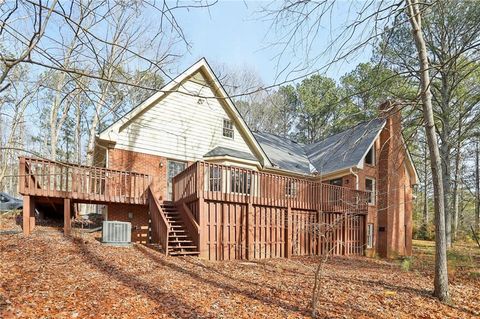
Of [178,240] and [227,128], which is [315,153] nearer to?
[227,128]

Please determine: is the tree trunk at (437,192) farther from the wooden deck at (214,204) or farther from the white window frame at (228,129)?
the white window frame at (228,129)

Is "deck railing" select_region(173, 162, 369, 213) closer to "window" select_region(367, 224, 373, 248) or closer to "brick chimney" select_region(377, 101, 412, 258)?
"window" select_region(367, 224, 373, 248)

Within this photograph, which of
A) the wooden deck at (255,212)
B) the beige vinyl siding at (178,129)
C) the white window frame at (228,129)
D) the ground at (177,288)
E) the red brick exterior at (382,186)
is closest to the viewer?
the ground at (177,288)

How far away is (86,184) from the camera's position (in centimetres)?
1076

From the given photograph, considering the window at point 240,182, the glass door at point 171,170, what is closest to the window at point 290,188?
the window at point 240,182

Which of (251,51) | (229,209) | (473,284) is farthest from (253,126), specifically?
(251,51)

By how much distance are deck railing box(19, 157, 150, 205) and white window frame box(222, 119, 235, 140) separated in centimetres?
466

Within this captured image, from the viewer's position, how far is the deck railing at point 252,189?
10.3 metres

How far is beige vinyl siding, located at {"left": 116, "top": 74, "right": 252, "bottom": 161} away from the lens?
12.9 metres

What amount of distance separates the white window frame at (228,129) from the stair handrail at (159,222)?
4892 millimetres

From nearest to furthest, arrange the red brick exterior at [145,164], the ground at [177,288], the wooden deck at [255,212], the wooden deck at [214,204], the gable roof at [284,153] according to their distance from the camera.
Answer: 1. the ground at [177,288]
2. the wooden deck at [214,204]
3. the wooden deck at [255,212]
4. the red brick exterior at [145,164]
5. the gable roof at [284,153]

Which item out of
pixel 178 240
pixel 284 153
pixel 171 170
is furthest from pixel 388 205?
pixel 178 240

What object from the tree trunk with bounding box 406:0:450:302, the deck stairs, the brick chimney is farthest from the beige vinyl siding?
the brick chimney

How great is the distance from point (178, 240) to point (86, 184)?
12.4ft
